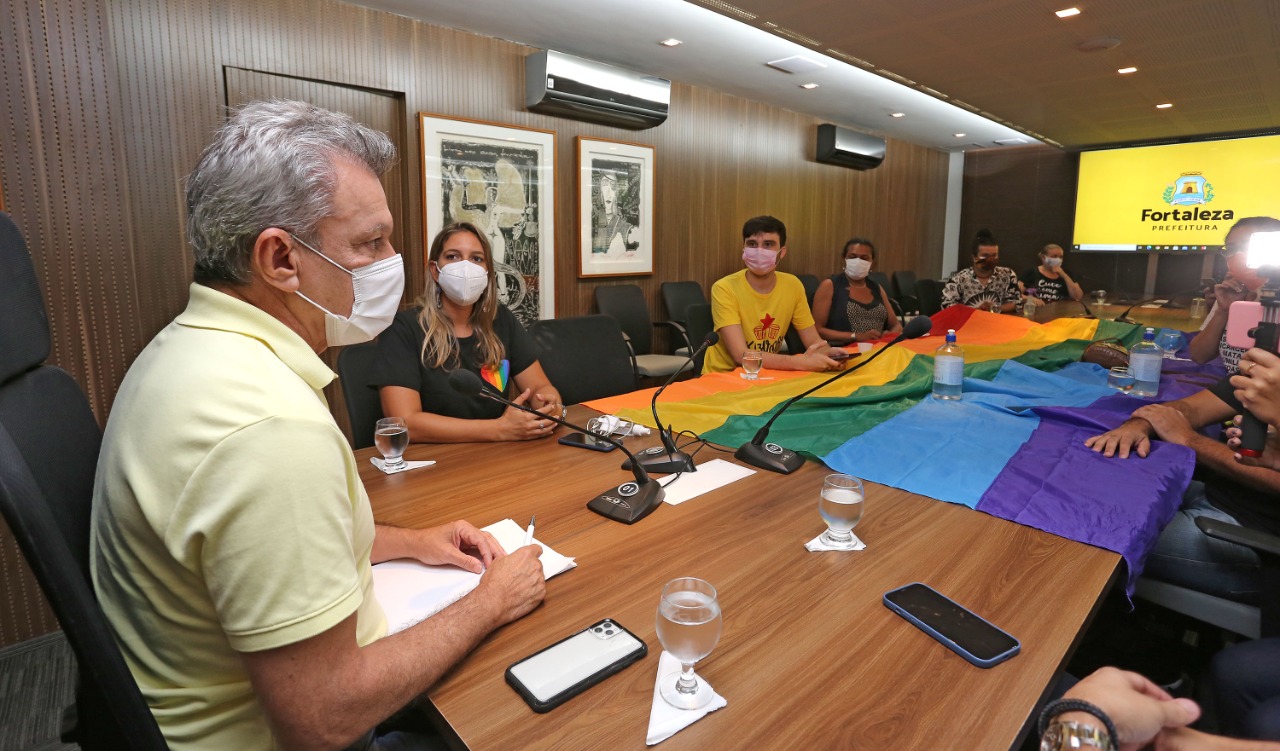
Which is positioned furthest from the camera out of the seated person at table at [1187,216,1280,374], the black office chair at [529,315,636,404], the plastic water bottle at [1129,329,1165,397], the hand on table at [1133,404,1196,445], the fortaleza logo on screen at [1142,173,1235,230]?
the fortaleza logo on screen at [1142,173,1235,230]

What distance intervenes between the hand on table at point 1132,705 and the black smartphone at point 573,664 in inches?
22.6

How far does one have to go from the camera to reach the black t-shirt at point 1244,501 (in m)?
1.67

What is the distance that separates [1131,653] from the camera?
2.01m

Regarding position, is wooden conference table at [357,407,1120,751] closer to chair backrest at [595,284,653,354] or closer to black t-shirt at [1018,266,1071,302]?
chair backrest at [595,284,653,354]

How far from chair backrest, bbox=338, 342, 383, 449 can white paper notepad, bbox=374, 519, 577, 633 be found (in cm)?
98

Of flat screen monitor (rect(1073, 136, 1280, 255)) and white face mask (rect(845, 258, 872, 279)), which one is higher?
flat screen monitor (rect(1073, 136, 1280, 255))

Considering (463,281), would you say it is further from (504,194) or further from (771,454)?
(504,194)

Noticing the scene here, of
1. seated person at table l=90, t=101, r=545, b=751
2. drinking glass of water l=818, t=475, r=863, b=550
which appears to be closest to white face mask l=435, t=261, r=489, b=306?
seated person at table l=90, t=101, r=545, b=751

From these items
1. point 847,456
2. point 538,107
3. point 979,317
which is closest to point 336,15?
point 538,107

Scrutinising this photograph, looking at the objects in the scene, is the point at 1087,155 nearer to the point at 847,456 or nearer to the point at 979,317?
the point at 979,317

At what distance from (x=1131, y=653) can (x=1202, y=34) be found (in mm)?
3722

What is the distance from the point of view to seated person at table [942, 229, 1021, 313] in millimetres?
5047

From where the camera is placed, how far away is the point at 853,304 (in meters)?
4.16

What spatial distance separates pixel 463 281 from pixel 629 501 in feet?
3.65
